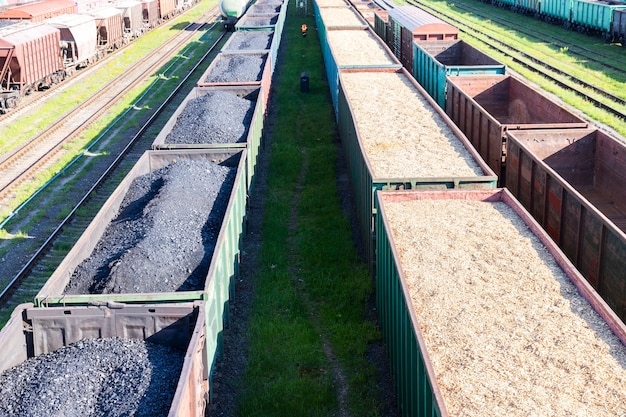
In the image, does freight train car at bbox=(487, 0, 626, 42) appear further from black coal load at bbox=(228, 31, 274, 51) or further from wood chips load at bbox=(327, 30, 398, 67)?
black coal load at bbox=(228, 31, 274, 51)

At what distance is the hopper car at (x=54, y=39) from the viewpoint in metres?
28.3

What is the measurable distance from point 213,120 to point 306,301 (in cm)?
641

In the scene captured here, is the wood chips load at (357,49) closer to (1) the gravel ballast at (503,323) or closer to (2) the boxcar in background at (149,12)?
(1) the gravel ballast at (503,323)

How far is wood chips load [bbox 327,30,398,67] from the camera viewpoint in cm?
2553

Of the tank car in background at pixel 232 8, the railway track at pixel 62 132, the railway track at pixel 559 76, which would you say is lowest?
the railway track at pixel 62 132

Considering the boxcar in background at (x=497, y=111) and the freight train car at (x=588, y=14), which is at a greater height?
the freight train car at (x=588, y=14)

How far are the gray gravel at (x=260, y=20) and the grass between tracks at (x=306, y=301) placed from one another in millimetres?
22329

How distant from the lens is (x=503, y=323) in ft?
26.6

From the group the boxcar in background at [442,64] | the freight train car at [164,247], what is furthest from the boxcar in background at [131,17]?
the freight train car at [164,247]

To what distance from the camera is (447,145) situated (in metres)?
14.8

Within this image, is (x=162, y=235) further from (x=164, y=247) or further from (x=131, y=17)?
(x=131, y=17)

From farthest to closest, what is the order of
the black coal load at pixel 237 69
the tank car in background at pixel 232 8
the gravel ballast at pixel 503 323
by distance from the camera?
the tank car in background at pixel 232 8, the black coal load at pixel 237 69, the gravel ballast at pixel 503 323

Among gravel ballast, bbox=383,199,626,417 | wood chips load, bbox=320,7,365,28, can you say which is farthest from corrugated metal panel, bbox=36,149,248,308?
wood chips load, bbox=320,7,365,28

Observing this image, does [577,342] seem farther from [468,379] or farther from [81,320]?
[81,320]
